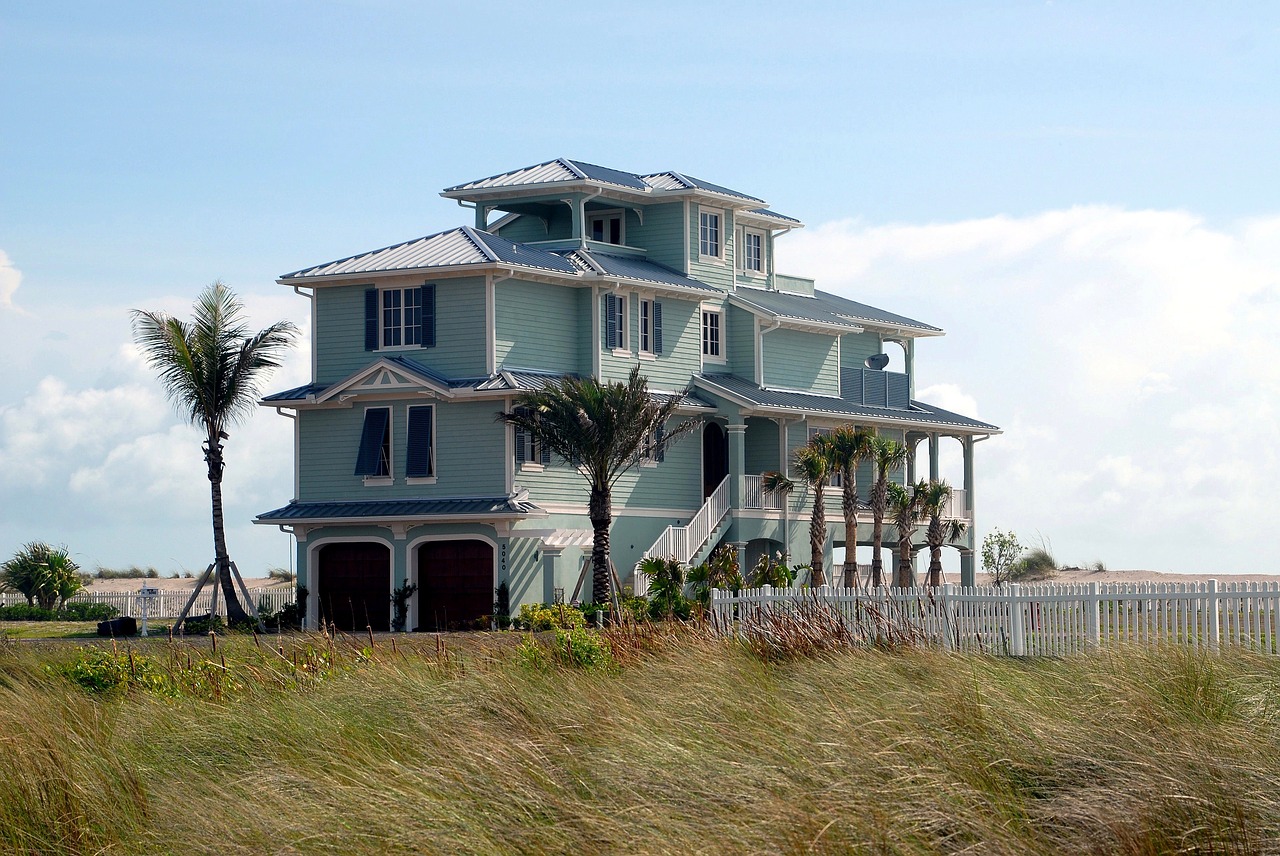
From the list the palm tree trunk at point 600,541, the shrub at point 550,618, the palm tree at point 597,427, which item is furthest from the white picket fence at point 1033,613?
the palm tree trunk at point 600,541

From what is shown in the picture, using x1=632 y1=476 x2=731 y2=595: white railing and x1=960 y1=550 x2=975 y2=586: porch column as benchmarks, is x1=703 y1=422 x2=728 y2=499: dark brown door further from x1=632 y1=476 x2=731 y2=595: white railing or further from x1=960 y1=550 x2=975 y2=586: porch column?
x1=960 y1=550 x2=975 y2=586: porch column

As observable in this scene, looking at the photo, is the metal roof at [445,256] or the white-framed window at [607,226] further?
the white-framed window at [607,226]

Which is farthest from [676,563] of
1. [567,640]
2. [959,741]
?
[959,741]

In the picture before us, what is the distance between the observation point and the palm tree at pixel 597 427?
118ft

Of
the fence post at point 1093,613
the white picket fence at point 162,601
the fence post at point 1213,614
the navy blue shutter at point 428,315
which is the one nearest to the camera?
the fence post at point 1213,614

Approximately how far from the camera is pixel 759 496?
140 feet

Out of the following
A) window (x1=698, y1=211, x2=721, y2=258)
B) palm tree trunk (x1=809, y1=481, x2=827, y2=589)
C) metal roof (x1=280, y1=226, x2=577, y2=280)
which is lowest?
palm tree trunk (x1=809, y1=481, x2=827, y2=589)

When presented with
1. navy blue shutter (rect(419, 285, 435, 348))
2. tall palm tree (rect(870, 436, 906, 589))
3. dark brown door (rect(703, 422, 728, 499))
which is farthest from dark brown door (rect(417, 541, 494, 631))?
tall palm tree (rect(870, 436, 906, 589))

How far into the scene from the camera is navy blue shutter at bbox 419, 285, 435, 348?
130 ft

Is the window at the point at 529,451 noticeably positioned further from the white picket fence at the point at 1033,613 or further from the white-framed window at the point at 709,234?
the white picket fence at the point at 1033,613

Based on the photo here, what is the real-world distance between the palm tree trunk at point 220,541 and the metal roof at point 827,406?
11627 millimetres

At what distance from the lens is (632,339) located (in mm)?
41750

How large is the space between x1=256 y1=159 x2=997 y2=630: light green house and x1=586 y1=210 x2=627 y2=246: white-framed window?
1.9 inches

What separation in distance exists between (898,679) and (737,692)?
131 centimetres
